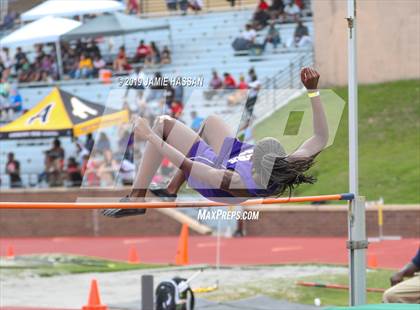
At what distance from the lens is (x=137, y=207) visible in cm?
654

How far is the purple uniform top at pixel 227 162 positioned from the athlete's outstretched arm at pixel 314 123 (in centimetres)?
31

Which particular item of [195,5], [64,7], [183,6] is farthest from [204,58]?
[64,7]

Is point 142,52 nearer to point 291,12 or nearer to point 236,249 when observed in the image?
point 291,12

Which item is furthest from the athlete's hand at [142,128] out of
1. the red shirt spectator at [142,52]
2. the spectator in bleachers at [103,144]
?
the red shirt spectator at [142,52]

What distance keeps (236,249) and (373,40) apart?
423cm

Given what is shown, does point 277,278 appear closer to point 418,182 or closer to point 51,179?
point 418,182

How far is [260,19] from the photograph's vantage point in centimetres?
2145

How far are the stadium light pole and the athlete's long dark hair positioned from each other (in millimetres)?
861

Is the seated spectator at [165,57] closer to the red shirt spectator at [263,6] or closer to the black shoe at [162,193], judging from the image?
the red shirt spectator at [263,6]

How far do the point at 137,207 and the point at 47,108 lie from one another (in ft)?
44.8

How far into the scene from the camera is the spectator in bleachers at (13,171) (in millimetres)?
21828

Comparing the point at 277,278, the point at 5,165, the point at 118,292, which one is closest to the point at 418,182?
the point at 277,278

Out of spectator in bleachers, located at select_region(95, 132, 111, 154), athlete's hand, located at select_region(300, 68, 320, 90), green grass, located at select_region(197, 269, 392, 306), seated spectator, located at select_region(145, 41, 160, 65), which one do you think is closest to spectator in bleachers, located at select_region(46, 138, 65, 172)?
seated spectator, located at select_region(145, 41, 160, 65)

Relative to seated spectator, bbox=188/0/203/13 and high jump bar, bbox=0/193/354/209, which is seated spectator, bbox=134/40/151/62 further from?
high jump bar, bbox=0/193/354/209
